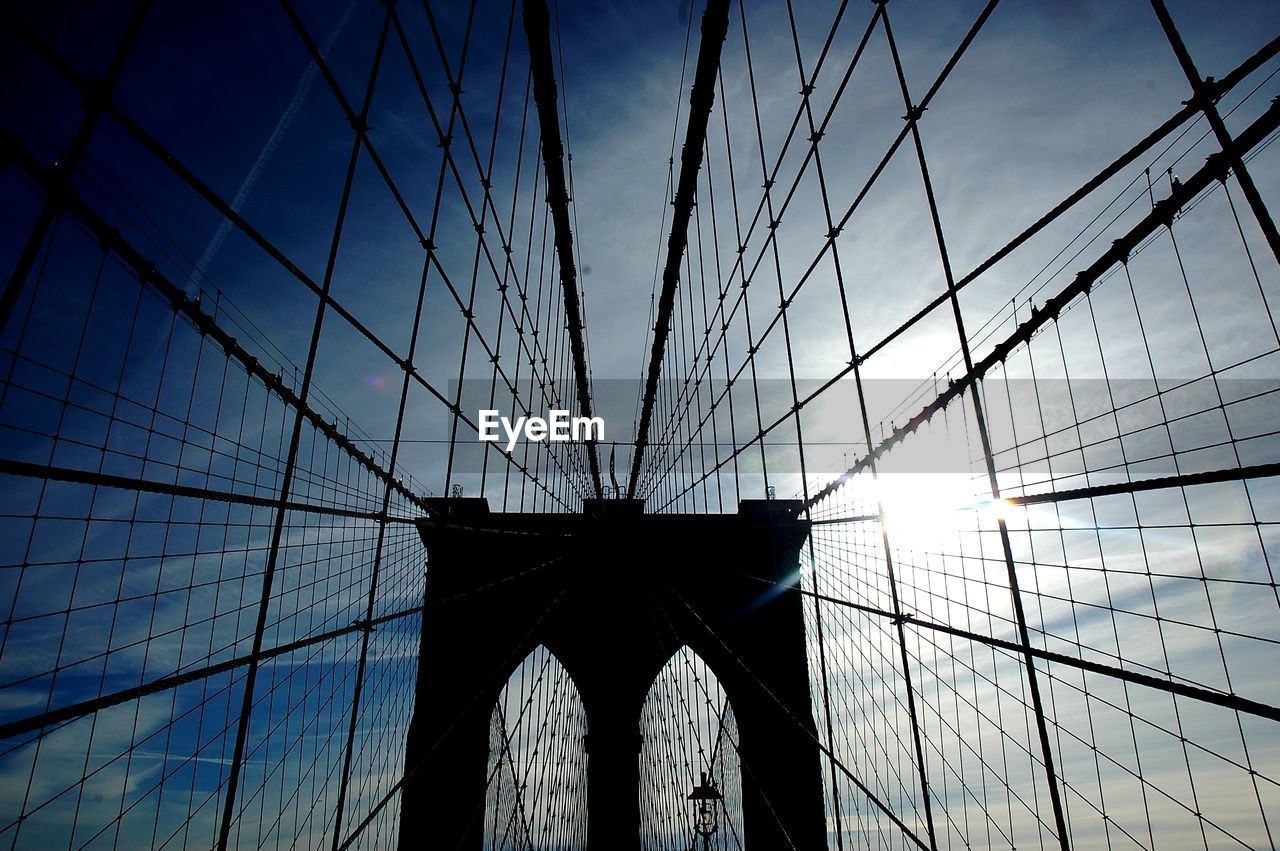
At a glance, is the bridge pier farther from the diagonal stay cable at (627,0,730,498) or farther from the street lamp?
the diagonal stay cable at (627,0,730,498)

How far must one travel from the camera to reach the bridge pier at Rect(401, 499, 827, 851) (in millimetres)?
10797

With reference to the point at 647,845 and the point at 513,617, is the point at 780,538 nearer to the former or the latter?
the point at 513,617

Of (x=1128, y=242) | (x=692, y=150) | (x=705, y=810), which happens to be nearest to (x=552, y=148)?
(x=692, y=150)

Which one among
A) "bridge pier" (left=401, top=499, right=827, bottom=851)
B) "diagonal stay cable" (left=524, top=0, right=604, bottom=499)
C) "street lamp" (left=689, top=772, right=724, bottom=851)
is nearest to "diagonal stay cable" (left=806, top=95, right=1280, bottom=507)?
"diagonal stay cable" (left=524, top=0, right=604, bottom=499)

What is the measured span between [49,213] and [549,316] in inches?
403

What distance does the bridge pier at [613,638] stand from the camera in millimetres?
10797

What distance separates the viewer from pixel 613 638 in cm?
1277

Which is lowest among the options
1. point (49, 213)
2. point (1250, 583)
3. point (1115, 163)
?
point (1250, 583)

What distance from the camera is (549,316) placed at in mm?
11438

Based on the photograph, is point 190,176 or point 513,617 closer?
point 190,176

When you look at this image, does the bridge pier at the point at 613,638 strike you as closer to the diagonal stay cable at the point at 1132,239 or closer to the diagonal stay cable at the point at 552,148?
the diagonal stay cable at the point at 552,148

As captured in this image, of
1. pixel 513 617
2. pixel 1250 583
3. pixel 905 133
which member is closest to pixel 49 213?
pixel 905 133

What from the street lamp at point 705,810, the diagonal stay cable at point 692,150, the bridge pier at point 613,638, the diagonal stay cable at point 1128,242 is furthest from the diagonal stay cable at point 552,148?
the street lamp at point 705,810

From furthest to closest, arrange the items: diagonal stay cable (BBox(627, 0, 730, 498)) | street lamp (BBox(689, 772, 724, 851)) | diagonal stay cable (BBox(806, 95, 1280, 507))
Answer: street lamp (BBox(689, 772, 724, 851)) < diagonal stay cable (BBox(627, 0, 730, 498)) < diagonal stay cable (BBox(806, 95, 1280, 507))
